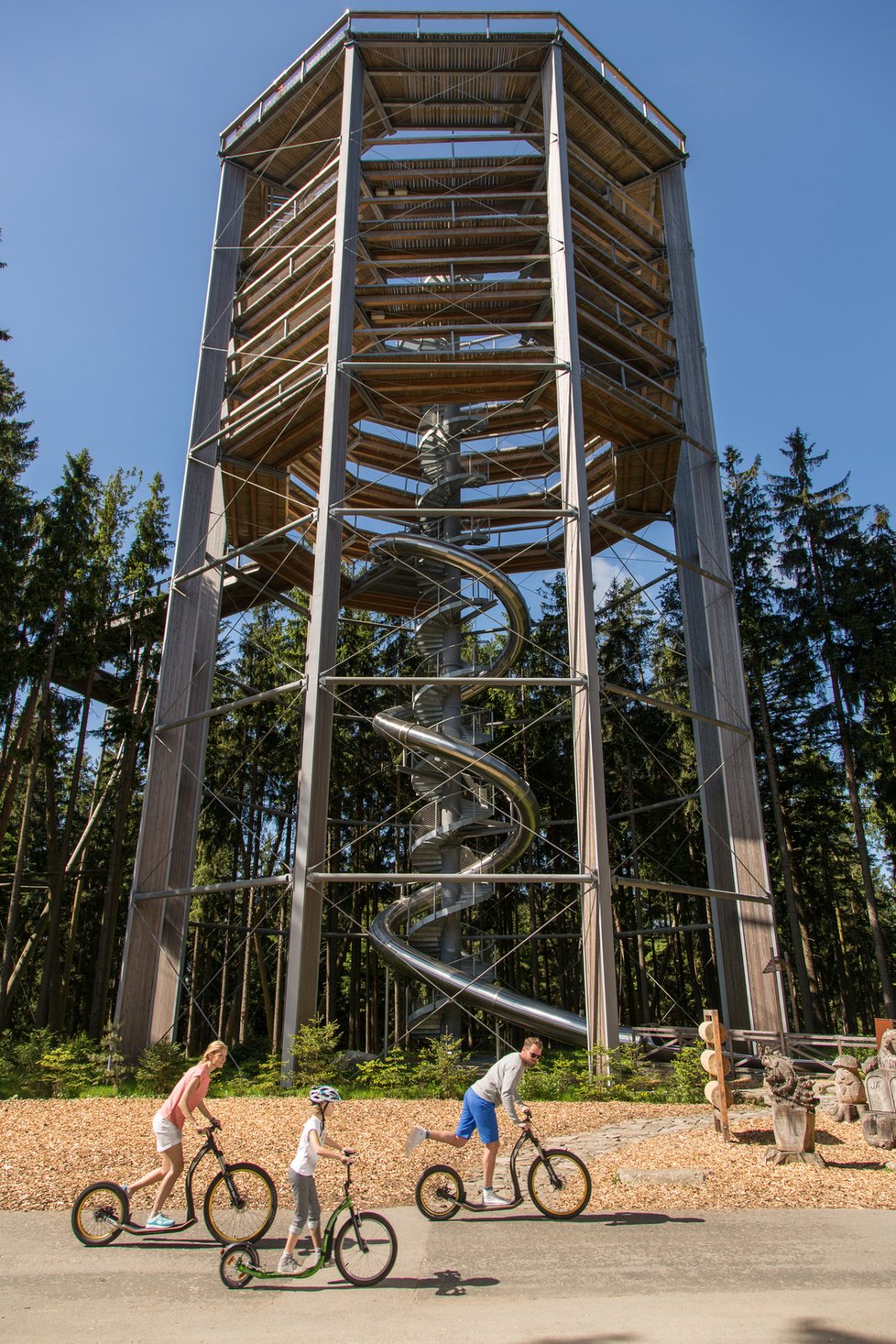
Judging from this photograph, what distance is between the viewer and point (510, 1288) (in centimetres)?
461

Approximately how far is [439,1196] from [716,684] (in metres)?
13.3

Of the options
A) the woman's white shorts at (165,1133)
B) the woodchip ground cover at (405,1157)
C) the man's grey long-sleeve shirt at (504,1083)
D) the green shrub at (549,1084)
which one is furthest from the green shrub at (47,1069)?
the man's grey long-sleeve shirt at (504,1083)

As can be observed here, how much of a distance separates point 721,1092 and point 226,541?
1686cm

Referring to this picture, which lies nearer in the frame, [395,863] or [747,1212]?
[747,1212]

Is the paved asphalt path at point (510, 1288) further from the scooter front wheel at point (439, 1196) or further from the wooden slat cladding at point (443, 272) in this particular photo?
the wooden slat cladding at point (443, 272)

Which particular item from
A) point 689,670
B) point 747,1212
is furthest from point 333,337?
point 747,1212

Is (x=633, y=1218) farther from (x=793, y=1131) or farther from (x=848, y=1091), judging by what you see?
(x=848, y=1091)

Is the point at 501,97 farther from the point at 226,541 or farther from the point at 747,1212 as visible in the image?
the point at 747,1212

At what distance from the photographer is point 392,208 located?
20359 millimetres

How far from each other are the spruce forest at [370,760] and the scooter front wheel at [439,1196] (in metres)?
12.4

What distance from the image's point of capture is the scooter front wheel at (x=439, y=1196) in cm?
581

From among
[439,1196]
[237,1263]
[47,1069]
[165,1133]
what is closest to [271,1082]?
[47,1069]

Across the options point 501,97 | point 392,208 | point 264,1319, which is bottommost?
point 264,1319

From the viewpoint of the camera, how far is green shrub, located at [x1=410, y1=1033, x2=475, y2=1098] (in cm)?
1099
